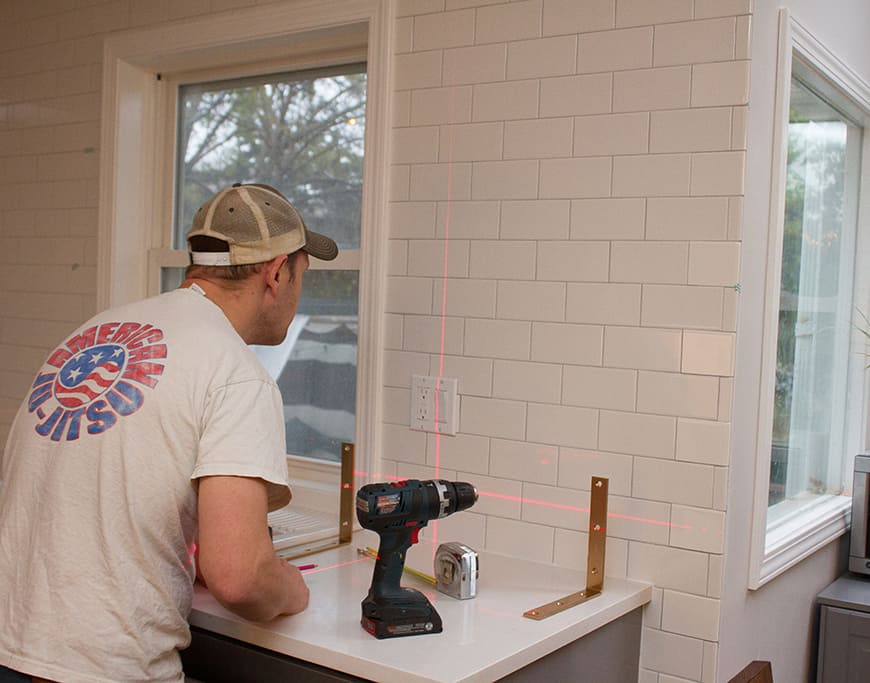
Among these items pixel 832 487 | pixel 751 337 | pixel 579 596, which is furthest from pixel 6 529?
pixel 832 487

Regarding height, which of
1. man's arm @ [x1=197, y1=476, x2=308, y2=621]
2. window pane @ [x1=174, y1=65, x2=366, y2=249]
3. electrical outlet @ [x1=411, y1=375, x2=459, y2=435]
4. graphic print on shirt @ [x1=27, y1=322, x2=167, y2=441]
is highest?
window pane @ [x1=174, y1=65, x2=366, y2=249]

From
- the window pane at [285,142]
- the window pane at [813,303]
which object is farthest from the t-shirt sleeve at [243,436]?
the window pane at [813,303]

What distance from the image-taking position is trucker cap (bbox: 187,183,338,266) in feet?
5.72

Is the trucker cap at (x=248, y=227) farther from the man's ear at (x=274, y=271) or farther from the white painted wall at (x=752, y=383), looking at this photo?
the white painted wall at (x=752, y=383)

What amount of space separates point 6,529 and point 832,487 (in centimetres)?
244

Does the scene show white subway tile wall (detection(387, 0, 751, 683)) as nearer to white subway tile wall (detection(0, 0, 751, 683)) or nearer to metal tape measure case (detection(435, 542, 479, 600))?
white subway tile wall (detection(0, 0, 751, 683))

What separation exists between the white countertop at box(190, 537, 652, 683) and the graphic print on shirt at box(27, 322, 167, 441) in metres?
0.52

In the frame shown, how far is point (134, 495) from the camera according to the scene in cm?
152

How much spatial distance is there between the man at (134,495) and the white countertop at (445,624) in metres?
0.17

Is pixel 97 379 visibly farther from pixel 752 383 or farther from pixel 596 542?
pixel 752 383

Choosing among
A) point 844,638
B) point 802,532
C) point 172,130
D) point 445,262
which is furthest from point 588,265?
point 172,130

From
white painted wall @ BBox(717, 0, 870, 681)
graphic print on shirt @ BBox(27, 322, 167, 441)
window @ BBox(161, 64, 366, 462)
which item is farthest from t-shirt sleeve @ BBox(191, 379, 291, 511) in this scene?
window @ BBox(161, 64, 366, 462)

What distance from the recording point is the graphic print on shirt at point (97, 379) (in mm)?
1537

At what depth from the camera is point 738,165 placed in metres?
2.03
